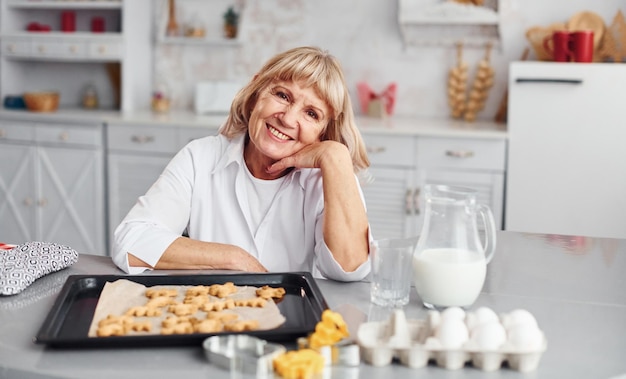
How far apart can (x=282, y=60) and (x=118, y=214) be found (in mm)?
2617

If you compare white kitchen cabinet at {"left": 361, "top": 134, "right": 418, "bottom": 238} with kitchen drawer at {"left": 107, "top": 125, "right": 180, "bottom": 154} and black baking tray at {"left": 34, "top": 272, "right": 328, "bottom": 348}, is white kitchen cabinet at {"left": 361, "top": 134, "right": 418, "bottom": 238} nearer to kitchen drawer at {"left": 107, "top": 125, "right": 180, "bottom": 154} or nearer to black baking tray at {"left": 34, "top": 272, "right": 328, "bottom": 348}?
kitchen drawer at {"left": 107, "top": 125, "right": 180, "bottom": 154}

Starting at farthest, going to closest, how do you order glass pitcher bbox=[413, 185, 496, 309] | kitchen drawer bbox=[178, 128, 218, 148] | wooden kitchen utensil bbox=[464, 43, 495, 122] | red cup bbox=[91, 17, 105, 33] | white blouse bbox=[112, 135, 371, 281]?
red cup bbox=[91, 17, 105, 33] → wooden kitchen utensil bbox=[464, 43, 495, 122] → kitchen drawer bbox=[178, 128, 218, 148] → white blouse bbox=[112, 135, 371, 281] → glass pitcher bbox=[413, 185, 496, 309]

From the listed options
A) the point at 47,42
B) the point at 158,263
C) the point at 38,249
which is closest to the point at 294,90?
the point at 158,263

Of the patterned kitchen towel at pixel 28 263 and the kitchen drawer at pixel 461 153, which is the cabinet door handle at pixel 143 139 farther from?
the patterned kitchen towel at pixel 28 263

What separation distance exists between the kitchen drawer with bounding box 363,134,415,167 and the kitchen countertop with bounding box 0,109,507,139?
38 mm

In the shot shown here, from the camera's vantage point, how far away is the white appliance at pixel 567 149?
3.72 metres

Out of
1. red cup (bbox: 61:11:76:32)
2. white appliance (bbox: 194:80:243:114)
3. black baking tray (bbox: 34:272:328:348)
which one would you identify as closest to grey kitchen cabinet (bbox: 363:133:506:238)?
white appliance (bbox: 194:80:243:114)

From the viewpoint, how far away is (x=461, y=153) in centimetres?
388

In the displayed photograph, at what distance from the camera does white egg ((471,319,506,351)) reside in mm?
1252

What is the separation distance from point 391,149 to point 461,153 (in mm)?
337

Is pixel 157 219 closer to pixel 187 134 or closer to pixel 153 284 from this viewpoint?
pixel 153 284

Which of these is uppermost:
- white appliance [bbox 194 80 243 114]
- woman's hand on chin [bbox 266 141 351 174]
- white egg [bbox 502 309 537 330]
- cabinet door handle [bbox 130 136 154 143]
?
white appliance [bbox 194 80 243 114]

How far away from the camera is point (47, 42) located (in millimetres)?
4707

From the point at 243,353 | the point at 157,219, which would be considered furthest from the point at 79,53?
the point at 243,353
